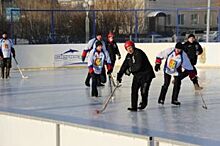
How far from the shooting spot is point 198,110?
10.2 m

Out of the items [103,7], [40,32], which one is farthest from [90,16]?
[103,7]

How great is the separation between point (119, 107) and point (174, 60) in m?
1.47

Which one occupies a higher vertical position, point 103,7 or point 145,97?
point 103,7

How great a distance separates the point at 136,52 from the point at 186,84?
21.3 ft

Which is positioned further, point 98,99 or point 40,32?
point 40,32

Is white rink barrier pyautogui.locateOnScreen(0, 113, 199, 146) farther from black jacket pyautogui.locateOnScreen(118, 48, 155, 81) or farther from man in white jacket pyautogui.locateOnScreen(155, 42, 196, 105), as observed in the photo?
man in white jacket pyautogui.locateOnScreen(155, 42, 196, 105)

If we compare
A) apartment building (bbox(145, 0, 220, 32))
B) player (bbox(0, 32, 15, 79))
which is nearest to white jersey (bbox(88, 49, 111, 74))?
player (bbox(0, 32, 15, 79))

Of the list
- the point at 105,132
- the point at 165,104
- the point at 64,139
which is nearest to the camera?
the point at 105,132

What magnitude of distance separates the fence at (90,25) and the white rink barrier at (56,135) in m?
17.8

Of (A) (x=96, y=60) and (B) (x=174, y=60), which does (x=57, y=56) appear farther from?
(B) (x=174, y=60)

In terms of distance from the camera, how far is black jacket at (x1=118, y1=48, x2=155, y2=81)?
9320 mm

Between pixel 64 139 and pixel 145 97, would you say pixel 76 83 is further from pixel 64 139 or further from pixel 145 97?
pixel 64 139

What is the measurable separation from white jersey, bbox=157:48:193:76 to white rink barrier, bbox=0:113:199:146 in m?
5.37

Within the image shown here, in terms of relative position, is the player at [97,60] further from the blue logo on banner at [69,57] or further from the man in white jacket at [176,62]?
the blue logo on banner at [69,57]
